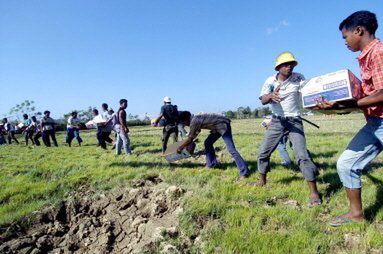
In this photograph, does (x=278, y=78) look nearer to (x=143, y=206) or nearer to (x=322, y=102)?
(x=322, y=102)

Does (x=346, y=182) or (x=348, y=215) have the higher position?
(x=346, y=182)

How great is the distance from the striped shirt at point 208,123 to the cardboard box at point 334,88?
2836mm

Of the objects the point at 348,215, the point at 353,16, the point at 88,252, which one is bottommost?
the point at 88,252

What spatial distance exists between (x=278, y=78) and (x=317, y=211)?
2062 mm

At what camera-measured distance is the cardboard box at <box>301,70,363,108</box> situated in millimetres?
3102

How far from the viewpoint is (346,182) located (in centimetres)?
345

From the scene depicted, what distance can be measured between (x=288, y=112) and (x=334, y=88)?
5.05 feet

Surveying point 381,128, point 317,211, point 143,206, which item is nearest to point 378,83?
point 381,128

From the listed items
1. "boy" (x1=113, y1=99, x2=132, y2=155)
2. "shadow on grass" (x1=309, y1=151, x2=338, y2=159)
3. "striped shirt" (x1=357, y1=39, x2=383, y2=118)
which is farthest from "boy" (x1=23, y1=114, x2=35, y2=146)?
"striped shirt" (x1=357, y1=39, x2=383, y2=118)

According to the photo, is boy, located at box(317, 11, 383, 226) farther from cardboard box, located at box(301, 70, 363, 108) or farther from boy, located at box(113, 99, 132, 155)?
boy, located at box(113, 99, 132, 155)

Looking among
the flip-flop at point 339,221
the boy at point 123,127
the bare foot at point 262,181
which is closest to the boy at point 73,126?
the boy at point 123,127

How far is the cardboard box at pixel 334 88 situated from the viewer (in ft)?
10.2

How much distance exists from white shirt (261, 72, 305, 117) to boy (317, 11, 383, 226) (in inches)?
52.9

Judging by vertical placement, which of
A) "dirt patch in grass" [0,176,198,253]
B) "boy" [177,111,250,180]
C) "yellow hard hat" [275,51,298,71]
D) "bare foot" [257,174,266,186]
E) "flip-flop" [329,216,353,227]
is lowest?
A: "dirt patch in grass" [0,176,198,253]
